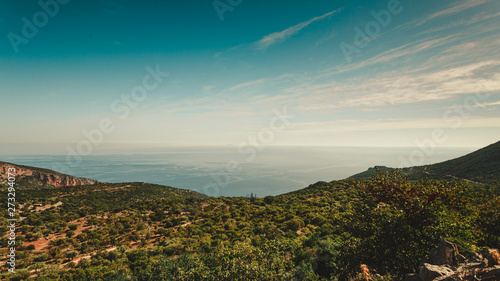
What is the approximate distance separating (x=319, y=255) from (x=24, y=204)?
64.3m

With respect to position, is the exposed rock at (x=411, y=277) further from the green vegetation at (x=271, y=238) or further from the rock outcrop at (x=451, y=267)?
the green vegetation at (x=271, y=238)

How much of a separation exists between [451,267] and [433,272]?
1.94 meters

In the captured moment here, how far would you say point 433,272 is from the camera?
27.8 feet

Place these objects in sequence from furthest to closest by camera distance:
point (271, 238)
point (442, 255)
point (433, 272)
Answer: point (271, 238), point (442, 255), point (433, 272)

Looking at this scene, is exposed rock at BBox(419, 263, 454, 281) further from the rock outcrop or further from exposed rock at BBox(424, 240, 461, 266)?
exposed rock at BBox(424, 240, 461, 266)

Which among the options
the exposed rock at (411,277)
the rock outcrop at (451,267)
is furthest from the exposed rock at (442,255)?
the exposed rock at (411,277)

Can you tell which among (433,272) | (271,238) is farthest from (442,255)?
(271,238)

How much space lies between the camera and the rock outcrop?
7840mm

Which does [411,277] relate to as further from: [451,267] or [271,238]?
[271,238]

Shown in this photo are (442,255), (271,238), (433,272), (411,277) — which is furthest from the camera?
(271,238)

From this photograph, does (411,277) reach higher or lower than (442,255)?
lower

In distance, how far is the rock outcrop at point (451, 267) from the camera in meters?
7.84

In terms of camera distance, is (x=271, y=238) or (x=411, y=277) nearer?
(x=411, y=277)

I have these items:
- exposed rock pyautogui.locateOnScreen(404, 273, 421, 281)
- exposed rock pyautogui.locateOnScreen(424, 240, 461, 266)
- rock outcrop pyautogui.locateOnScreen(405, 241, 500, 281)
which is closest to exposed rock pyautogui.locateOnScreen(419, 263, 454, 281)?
rock outcrop pyautogui.locateOnScreen(405, 241, 500, 281)
